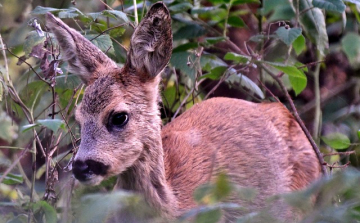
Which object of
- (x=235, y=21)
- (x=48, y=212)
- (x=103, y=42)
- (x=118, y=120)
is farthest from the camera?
(x=235, y=21)

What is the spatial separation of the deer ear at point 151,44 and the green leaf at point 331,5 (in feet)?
4.47

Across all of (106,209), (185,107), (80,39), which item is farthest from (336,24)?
(106,209)

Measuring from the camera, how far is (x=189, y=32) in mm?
5770

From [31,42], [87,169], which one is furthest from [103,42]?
[87,169]

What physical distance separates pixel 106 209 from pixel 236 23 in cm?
391

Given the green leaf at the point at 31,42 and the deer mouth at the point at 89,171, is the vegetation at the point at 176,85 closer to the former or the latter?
the green leaf at the point at 31,42

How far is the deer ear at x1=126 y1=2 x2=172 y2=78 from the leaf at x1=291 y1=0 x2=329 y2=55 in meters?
1.67

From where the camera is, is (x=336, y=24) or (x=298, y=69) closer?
(x=298, y=69)

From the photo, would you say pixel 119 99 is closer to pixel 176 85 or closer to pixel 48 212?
pixel 48 212

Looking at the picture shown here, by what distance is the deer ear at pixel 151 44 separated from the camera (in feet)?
13.4

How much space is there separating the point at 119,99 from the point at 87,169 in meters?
0.54

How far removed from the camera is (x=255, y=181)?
4.77m

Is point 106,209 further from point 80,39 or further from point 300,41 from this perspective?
point 300,41

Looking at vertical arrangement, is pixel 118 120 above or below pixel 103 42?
below
